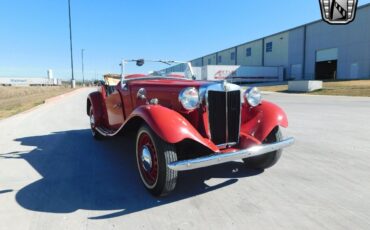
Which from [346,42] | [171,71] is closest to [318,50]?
[346,42]

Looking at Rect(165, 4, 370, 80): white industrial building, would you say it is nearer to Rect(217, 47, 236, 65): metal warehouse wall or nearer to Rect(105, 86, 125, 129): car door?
Rect(217, 47, 236, 65): metal warehouse wall

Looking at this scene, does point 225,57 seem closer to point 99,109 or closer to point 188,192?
point 99,109

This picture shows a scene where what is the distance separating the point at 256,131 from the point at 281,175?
2.36 ft

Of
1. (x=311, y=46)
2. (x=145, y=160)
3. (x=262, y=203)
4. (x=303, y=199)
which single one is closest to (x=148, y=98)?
(x=145, y=160)

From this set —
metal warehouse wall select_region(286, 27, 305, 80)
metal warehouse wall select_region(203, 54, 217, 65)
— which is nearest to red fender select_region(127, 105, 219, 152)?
metal warehouse wall select_region(286, 27, 305, 80)

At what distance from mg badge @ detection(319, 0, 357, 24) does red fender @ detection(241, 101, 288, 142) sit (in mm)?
6343

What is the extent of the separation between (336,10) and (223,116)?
28.3 ft

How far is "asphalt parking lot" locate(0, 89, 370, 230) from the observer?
2.82 m

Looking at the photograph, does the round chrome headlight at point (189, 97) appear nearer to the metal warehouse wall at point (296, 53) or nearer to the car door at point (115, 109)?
the car door at point (115, 109)

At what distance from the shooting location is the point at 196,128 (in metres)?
3.76

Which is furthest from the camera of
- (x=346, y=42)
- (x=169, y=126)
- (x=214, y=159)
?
(x=346, y=42)

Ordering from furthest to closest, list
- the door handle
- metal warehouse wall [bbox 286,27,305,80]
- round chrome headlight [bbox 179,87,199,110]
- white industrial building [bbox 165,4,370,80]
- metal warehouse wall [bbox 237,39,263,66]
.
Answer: metal warehouse wall [bbox 237,39,263,66] < metal warehouse wall [bbox 286,27,305,80] < white industrial building [bbox 165,4,370,80] < the door handle < round chrome headlight [bbox 179,87,199,110]

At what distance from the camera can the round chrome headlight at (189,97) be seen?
3584mm

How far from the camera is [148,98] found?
4.25 m
